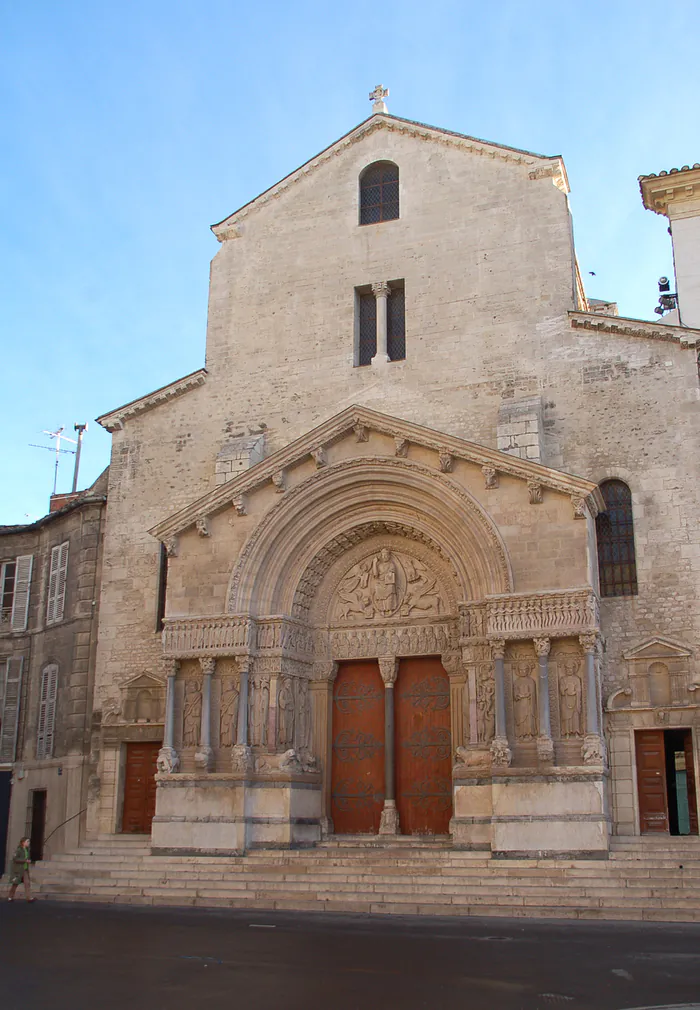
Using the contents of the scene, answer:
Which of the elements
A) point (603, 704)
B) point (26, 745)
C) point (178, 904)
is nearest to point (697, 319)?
point (603, 704)

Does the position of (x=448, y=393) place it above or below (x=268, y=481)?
above

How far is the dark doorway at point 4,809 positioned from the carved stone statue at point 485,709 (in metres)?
11.9

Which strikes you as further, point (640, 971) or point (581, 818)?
point (581, 818)

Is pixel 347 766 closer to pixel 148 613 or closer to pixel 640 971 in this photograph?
pixel 148 613

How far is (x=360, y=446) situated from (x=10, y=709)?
36.3 ft

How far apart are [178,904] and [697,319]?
49.5ft

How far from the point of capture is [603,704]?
701 inches

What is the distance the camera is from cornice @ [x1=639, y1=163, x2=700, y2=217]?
72.2 feet

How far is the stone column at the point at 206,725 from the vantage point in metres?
18.0

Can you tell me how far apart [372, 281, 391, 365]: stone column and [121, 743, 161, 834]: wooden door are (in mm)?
9107

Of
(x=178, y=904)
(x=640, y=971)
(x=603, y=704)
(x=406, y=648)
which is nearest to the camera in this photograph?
(x=640, y=971)

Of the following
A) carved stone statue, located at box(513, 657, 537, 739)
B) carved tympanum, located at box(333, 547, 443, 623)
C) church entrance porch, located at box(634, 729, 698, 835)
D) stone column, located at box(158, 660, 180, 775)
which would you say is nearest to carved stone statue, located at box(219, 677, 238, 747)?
stone column, located at box(158, 660, 180, 775)

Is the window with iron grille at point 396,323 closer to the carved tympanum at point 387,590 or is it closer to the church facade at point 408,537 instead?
the church facade at point 408,537

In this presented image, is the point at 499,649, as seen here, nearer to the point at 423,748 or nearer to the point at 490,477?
the point at 490,477
